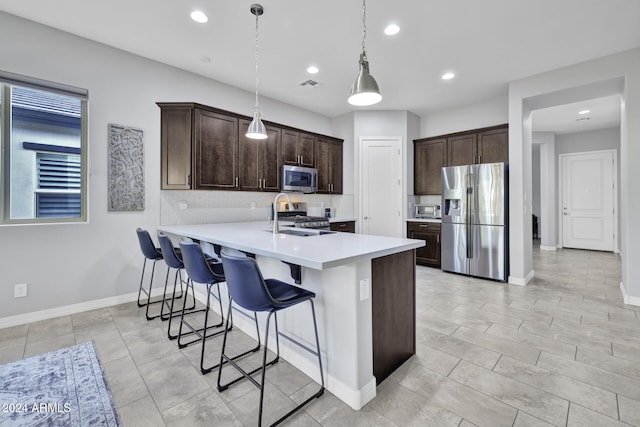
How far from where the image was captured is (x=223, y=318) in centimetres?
302

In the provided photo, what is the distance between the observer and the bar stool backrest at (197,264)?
2119 mm

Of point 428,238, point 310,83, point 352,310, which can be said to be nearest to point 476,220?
point 428,238

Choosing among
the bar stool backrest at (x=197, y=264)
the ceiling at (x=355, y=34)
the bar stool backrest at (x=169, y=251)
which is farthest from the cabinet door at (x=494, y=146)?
the bar stool backrest at (x=169, y=251)

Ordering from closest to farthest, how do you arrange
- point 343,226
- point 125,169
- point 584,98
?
point 125,169 < point 584,98 < point 343,226

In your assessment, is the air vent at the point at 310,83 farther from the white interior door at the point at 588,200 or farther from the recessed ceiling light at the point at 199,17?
the white interior door at the point at 588,200

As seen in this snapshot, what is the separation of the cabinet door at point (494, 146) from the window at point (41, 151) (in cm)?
559

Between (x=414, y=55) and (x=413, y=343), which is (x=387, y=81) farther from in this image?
(x=413, y=343)

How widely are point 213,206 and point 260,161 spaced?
3.12 feet

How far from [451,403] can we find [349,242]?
3.79 feet

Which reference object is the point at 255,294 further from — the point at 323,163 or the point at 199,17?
the point at 323,163

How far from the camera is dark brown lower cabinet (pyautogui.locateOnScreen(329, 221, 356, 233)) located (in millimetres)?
5004

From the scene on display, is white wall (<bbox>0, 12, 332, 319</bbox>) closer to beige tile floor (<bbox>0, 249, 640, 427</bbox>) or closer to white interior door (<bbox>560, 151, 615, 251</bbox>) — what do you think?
beige tile floor (<bbox>0, 249, 640, 427</bbox>)

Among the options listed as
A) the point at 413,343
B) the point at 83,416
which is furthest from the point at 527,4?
the point at 83,416

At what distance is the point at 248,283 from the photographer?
5.17 ft
